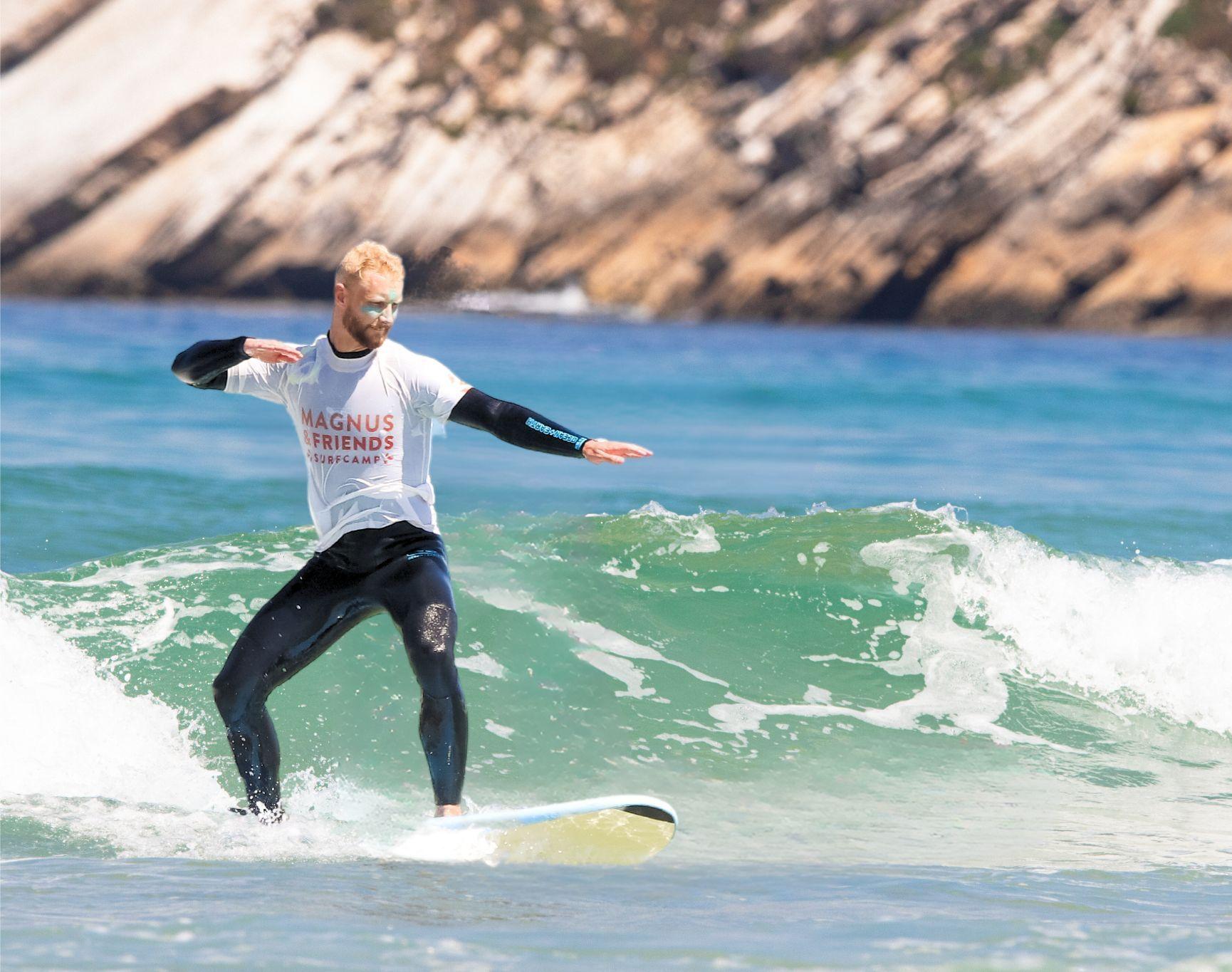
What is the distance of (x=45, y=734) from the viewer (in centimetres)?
662

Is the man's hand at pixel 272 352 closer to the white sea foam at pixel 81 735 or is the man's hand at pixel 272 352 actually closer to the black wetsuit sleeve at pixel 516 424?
the black wetsuit sleeve at pixel 516 424

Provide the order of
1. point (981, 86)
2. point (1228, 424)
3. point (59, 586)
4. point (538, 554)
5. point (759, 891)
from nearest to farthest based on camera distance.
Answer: point (759, 891)
point (59, 586)
point (538, 554)
point (1228, 424)
point (981, 86)

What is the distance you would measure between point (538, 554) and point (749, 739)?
107 inches

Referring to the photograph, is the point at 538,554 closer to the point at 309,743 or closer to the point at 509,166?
the point at 309,743

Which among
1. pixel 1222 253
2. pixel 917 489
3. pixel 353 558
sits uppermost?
pixel 1222 253

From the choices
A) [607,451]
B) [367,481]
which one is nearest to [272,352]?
[367,481]

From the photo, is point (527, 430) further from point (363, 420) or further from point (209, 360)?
point (209, 360)

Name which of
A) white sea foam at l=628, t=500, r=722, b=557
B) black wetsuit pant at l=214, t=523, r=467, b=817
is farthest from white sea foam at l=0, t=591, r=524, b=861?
white sea foam at l=628, t=500, r=722, b=557

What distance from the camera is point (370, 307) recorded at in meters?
5.10

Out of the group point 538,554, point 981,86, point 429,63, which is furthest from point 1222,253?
point 538,554

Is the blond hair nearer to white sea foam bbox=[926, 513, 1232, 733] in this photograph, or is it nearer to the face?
the face

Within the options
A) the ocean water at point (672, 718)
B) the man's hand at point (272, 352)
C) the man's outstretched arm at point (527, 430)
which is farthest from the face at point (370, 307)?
the ocean water at point (672, 718)

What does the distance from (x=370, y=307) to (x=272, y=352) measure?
36cm

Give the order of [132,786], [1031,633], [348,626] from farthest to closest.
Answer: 1. [1031,633]
2. [132,786]
3. [348,626]
